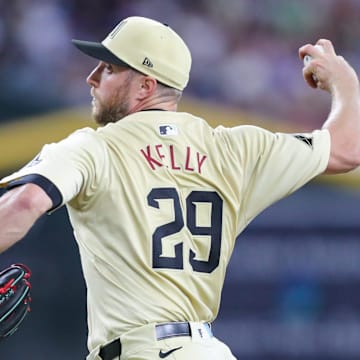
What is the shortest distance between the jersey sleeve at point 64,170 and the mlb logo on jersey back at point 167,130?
0.95 ft

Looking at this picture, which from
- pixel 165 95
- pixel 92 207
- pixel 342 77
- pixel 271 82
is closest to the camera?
pixel 92 207

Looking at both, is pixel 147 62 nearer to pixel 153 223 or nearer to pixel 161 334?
pixel 153 223

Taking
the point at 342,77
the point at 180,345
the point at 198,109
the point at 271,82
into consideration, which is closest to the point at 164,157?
the point at 180,345

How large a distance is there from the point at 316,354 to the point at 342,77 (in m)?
4.39

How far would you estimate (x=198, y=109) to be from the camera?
8352 mm

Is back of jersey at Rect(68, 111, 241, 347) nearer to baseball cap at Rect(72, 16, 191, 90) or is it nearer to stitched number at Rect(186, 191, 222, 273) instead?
stitched number at Rect(186, 191, 222, 273)

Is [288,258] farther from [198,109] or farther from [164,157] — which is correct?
[164,157]

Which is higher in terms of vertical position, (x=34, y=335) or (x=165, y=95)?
(x=165, y=95)

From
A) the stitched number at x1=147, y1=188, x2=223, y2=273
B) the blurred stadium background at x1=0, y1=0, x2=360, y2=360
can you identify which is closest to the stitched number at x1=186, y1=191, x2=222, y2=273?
the stitched number at x1=147, y1=188, x2=223, y2=273

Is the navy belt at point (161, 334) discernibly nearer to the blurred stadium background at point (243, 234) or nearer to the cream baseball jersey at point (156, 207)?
the cream baseball jersey at point (156, 207)

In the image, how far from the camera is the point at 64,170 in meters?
3.57

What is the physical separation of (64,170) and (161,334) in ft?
2.18

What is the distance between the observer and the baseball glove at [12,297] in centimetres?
367

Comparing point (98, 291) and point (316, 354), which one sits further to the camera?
point (316, 354)
